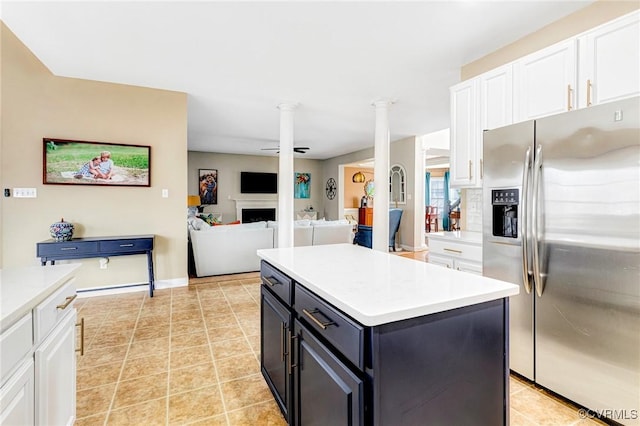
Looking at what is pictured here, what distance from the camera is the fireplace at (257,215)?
9.23 meters

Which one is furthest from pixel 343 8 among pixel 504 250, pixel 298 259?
pixel 504 250

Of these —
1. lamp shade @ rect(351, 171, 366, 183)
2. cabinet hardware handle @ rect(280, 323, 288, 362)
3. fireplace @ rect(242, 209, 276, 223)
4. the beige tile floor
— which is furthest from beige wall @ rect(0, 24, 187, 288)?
lamp shade @ rect(351, 171, 366, 183)

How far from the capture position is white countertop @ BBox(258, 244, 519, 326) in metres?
0.92

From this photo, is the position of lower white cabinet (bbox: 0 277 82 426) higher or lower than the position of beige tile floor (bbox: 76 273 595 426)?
higher

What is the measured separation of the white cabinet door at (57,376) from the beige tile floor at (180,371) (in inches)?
16.4

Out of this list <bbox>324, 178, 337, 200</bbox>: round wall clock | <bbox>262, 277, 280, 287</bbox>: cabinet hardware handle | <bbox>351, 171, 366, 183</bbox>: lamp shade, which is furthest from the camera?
<bbox>351, 171, 366, 183</bbox>: lamp shade

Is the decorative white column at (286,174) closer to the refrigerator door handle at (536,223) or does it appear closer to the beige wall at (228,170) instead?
the refrigerator door handle at (536,223)

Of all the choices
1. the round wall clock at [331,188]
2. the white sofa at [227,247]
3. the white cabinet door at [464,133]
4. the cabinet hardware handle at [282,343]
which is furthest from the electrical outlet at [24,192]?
the round wall clock at [331,188]

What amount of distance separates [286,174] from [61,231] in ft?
8.93

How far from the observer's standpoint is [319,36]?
2.66 metres

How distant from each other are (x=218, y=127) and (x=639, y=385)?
6.23 metres

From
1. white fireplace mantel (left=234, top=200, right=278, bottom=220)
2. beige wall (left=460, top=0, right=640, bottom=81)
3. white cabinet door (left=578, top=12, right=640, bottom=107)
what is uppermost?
beige wall (left=460, top=0, right=640, bottom=81)

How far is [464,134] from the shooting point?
2.83m

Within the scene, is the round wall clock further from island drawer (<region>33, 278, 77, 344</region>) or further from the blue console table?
island drawer (<region>33, 278, 77, 344</region>)
